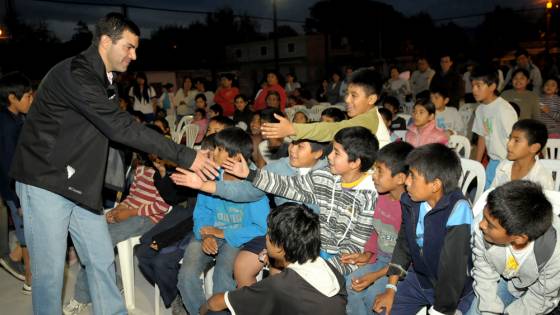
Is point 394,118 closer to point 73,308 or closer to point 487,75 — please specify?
point 487,75

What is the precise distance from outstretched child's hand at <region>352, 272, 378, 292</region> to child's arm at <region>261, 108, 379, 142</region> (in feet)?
2.75

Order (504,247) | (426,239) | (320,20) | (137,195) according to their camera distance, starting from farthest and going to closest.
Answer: (320,20), (137,195), (426,239), (504,247)

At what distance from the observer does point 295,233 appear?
2.02 metres

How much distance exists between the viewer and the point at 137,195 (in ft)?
12.1

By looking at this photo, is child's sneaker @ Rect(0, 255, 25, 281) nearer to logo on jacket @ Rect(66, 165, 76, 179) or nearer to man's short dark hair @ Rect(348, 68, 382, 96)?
logo on jacket @ Rect(66, 165, 76, 179)

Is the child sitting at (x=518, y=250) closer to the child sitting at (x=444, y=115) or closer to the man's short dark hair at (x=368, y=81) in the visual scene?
the man's short dark hair at (x=368, y=81)

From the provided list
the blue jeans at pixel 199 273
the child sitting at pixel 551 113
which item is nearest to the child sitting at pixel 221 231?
the blue jeans at pixel 199 273

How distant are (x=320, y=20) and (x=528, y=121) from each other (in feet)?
135

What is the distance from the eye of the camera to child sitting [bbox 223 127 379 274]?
264cm

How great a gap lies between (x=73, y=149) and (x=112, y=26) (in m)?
0.73

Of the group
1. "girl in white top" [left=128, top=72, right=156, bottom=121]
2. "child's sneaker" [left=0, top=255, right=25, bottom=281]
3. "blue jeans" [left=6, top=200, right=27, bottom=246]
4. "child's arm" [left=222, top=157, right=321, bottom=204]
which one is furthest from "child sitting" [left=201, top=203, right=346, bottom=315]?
"girl in white top" [left=128, top=72, right=156, bottom=121]

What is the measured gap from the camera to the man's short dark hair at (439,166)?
7.34 ft

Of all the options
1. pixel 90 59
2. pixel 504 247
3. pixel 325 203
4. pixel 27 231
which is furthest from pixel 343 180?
pixel 27 231

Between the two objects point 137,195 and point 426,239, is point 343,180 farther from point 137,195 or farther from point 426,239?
point 137,195
